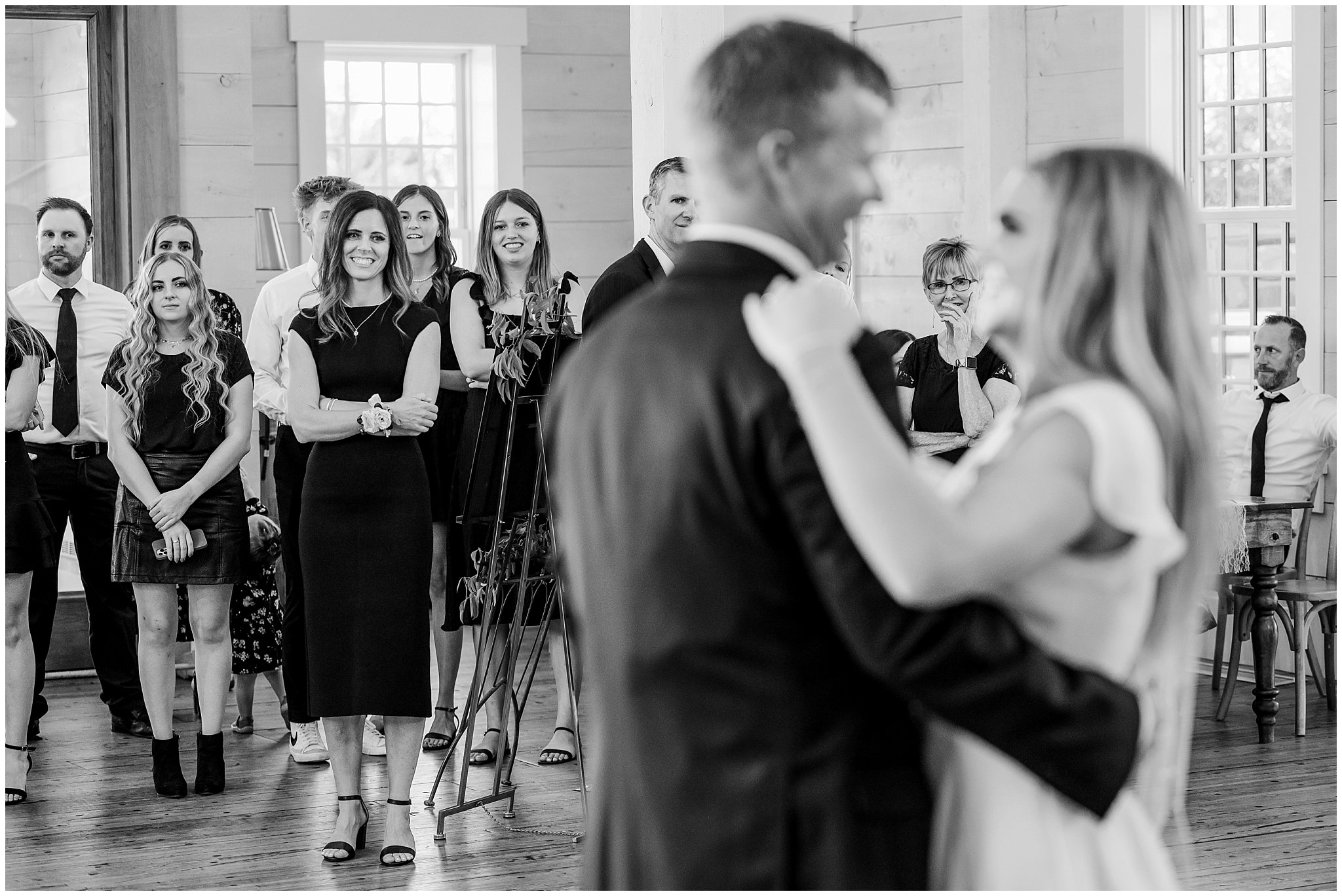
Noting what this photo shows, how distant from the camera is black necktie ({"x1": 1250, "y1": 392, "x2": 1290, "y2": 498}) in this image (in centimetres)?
557

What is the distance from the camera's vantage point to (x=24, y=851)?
3.97 metres

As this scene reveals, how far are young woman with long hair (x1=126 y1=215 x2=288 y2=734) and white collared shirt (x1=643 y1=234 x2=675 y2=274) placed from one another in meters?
1.56

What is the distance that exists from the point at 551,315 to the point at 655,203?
0.50 meters

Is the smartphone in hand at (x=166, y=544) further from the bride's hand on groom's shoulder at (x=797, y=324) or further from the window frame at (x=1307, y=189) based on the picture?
the window frame at (x=1307, y=189)

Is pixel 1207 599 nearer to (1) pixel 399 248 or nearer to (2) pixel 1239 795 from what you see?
(2) pixel 1239 795

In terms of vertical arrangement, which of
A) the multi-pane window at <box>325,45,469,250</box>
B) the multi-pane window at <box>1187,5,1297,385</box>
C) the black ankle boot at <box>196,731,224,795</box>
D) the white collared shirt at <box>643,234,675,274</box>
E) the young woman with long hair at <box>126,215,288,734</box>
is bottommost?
the black ankle boot at <box>196,731,224,795</box>

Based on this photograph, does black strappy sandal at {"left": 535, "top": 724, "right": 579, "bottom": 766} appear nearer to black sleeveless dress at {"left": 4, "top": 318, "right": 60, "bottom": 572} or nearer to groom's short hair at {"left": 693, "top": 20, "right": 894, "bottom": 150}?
black sleeveless dress at {"left": 4, "top": 318, "right": 60, "bottom": 572}

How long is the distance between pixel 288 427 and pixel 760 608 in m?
3.60

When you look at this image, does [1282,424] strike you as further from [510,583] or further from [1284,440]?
[510,583]

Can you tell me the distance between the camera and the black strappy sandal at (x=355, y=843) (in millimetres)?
3863

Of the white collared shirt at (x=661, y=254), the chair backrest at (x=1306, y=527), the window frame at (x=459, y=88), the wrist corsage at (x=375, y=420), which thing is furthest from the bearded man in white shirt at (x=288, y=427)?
the window frame at (x=459, y=88)

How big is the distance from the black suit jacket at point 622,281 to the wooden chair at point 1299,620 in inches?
105

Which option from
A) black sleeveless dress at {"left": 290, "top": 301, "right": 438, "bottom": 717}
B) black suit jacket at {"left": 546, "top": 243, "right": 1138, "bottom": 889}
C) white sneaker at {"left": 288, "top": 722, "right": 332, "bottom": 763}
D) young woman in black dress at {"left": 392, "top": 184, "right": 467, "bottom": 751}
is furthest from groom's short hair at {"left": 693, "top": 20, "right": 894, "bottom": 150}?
white sneaker at {"left": 288, "top": 722, "right": 332, "bottom": 763}

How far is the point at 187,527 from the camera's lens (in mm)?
4391
